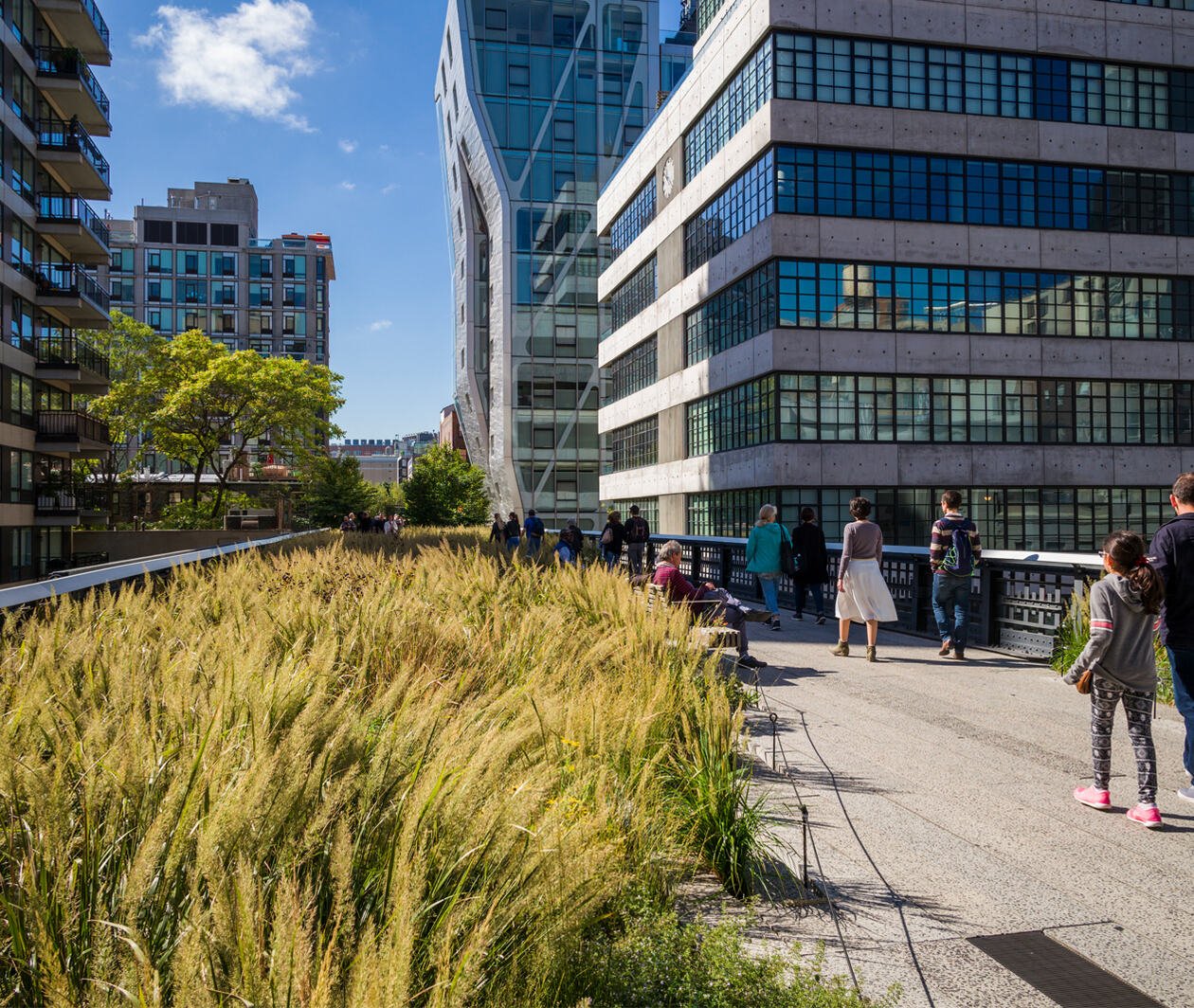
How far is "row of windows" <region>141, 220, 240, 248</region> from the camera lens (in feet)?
379

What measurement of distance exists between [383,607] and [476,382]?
7864cm

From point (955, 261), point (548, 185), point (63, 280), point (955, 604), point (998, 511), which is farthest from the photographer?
point (548, 185)

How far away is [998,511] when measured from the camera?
35719 mm

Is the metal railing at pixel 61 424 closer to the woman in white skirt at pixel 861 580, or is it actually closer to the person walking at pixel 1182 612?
the woman in white skirt at pixel 861 580

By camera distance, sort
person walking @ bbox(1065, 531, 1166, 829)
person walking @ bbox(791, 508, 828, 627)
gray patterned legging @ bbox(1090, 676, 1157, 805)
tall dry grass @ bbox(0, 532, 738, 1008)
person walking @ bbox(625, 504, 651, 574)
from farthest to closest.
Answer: person walking @ bbox(625, 504, 651, 574), person walking @ bbox(791, 508, 828, 627), person walking @ bbox(1065, 531, 1166, 829), gray patterned legging @ bbox(1090, 676, 1157, 805), tall dry grass @ bbox(0, 532, 738, 1008)

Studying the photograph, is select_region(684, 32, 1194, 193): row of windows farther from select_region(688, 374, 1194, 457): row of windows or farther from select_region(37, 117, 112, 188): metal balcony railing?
select_region(37, 117, 112, 188): metal balcony railing

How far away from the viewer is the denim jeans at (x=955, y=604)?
13328mm

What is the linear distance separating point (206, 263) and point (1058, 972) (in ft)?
412

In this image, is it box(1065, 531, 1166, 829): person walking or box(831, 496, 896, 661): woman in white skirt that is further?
box(831, 496, 896, 661): woman in white skirt

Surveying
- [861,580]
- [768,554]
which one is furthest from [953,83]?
[861,580]

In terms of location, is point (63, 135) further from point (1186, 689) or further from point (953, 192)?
point (1186, 689)

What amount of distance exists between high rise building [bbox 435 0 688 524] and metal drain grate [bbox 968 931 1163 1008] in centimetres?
6926

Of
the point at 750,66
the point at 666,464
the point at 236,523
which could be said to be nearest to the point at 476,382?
the point at 236,523

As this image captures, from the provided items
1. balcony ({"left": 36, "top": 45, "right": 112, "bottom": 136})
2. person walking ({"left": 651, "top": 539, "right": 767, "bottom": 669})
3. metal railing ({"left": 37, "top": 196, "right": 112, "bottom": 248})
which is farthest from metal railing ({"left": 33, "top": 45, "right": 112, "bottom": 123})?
person walking ({"left": 651, "top": 539, "right": 767, "bottom": 669})
